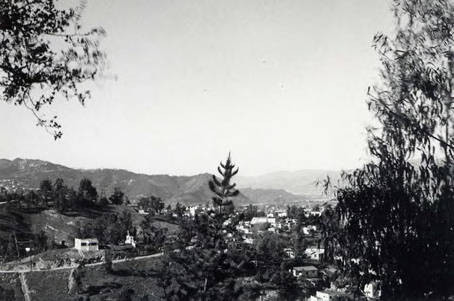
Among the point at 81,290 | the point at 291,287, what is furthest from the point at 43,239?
the point at 291,287

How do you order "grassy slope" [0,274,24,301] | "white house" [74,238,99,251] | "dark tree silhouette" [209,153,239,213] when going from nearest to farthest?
"dark tree silhouette" [209,153,239,213] → "grassy slope" [0,274,24,301] → "white house" [74,238,99,251]

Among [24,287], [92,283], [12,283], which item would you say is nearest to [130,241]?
[92,283]

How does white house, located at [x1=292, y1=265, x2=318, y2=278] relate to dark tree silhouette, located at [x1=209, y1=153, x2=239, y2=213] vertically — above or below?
below

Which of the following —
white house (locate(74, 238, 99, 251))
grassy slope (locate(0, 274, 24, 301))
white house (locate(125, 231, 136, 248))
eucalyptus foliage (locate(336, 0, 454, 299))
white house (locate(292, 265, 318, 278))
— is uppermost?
eucalyptus foliage (locate(336, 0, 454, 299))

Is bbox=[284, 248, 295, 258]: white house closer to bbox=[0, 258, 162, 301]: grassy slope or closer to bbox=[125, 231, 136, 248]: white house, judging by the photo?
bbox=[0, 258, 162, 301]: grassy slope

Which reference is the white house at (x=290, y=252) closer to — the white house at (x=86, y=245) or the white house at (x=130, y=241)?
the white house at (x=130, y=241)

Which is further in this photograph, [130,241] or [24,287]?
[130,241]

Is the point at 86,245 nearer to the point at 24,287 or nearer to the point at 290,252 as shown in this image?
the point at 24,287

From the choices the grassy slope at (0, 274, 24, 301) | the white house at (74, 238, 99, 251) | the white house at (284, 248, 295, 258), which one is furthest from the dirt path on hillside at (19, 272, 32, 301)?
the white house at (284, 248, 295, 258)
